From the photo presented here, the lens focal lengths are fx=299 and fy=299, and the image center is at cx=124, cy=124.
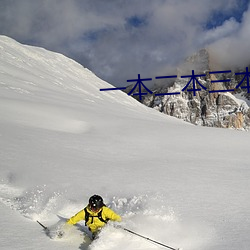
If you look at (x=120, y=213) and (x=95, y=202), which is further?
(x=120, y=213)

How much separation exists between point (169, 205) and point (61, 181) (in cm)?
290

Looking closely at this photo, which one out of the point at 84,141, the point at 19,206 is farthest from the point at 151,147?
the point at 19,206

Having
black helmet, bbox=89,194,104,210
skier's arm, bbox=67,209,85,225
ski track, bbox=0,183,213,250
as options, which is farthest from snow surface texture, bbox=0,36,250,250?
black helmet, bbox=89,194,104,210

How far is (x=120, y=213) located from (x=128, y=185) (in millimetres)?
1419

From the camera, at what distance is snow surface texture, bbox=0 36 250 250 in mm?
5121

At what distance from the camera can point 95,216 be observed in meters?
5.48

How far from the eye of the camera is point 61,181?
7.64m

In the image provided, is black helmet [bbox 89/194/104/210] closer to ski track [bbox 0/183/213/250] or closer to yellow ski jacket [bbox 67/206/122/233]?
yellow ski jacket [bbox 67/206/122/233]

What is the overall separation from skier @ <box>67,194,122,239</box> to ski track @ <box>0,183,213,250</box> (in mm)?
178

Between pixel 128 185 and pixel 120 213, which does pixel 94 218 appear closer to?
pixel 120 213

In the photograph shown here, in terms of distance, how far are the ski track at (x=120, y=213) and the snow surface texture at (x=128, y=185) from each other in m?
0.02

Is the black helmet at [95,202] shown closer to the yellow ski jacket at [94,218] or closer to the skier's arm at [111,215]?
the yellow ski jacket at [94,218]

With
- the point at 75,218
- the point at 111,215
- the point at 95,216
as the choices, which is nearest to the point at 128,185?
the point at 111,215

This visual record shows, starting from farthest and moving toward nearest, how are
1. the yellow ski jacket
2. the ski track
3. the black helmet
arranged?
the yellow ski jacket < the black helmet < the ski track
